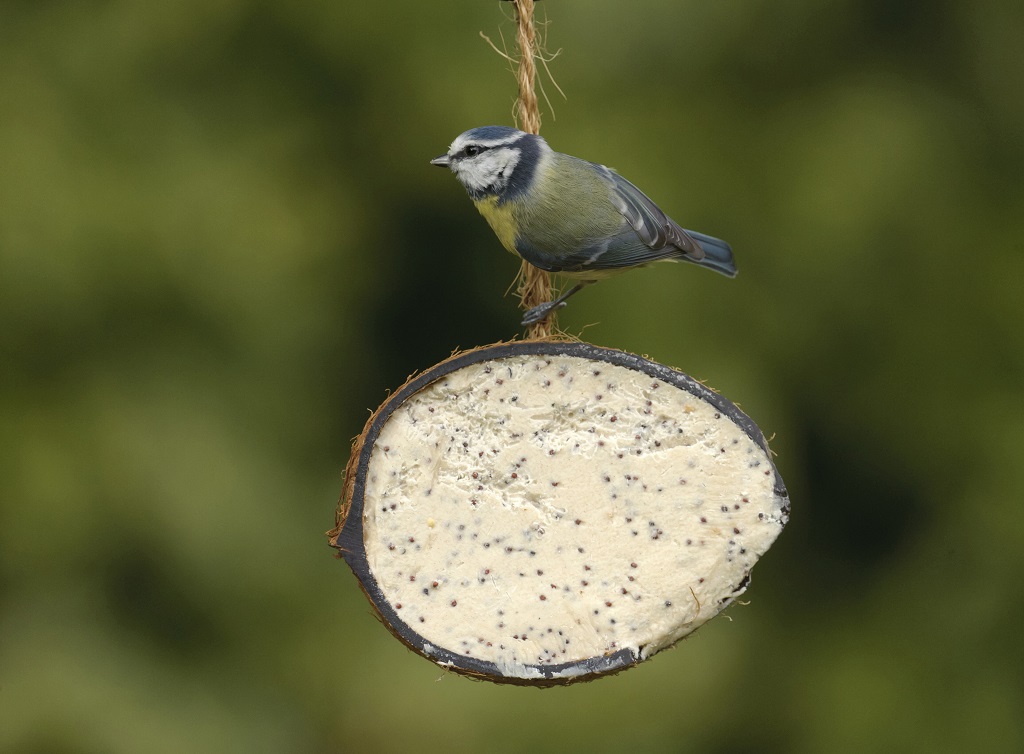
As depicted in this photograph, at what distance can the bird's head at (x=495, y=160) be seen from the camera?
1188mm

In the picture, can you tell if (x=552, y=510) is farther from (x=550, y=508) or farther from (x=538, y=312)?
(x=538, y=312)

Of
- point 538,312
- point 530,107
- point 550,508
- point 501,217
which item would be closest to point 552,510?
point 550,508

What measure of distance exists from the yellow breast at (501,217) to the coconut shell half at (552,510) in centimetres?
12

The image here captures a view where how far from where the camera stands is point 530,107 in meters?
1.21

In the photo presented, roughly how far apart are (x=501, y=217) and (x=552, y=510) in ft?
1.07

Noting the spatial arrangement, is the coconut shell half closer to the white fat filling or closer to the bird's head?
the white fat filling

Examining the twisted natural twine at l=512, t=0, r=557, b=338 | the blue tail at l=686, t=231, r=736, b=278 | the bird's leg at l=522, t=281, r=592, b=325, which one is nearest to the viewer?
the twisted natural twine at l=512, t=0, r=557, b=338

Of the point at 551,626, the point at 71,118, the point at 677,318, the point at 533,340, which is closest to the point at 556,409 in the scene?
the point at 533,340

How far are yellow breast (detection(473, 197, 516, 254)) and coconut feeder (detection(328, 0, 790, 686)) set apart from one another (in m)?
0.10

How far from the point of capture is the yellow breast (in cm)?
122

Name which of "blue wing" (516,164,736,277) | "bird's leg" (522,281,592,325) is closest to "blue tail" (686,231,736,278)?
"blue wing" (516,164,736,277)

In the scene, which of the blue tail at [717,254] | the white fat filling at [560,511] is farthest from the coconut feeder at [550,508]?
the blue tail at [717,254]

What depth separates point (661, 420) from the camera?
1.21 metres

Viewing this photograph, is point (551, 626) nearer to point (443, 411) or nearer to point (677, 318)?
point (443, 411)
